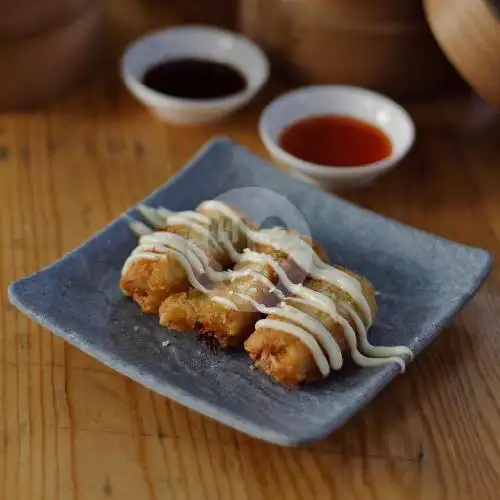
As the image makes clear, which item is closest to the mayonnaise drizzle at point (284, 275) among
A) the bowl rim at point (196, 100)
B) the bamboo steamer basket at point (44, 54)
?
the bowl rim at point (196, 100)

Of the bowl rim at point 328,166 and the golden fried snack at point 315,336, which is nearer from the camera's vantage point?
the golden fried snack at point 315,336

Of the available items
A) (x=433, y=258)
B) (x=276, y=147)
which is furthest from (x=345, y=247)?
(x=276, y=147)

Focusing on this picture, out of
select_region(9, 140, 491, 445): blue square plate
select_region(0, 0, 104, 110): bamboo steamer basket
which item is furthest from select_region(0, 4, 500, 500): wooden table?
select_region(0, 0, 104, 110): bamboo steamer basket

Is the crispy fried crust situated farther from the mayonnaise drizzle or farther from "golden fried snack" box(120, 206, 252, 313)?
"golden fried snack" box(120, 206, 252, 313)

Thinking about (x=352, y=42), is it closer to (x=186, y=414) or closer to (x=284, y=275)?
(x=284, y=275)

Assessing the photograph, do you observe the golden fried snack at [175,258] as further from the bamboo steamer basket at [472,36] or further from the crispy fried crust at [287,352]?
the bamboo steamer basket at [472,36]

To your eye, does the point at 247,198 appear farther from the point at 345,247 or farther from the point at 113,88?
the point at 113,88
